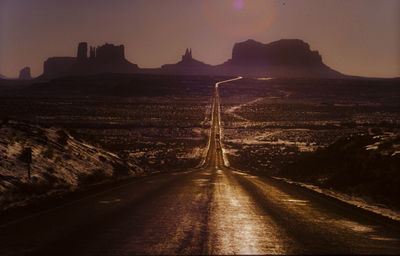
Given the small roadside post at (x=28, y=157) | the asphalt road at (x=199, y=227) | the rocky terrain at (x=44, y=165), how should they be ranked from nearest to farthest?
the asphalt road at (x=199, y=227) < the rocky terrain at (x=44, y=165) < the small roadside post at (x=28, y=157)

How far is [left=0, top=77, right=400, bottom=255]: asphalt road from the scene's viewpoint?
7.71 metres

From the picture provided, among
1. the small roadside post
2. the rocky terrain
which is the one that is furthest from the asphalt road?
the small roadside post

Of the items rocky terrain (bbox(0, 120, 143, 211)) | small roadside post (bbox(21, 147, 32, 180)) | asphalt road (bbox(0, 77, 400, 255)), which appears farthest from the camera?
small roadside post (bbox(21, 147, 32, 180))

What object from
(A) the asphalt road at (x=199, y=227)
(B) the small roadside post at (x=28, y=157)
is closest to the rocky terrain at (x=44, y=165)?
(B) the small roadside post at (x=28, y=157)

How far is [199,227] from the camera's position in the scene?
30.7 ft

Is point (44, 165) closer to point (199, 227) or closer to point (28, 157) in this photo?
point (28, 157)

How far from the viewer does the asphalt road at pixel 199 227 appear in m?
7.71

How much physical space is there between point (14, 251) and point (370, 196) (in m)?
12.1

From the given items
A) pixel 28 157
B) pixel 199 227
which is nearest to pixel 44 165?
pixel 28 157

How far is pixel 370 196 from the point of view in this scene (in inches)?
603

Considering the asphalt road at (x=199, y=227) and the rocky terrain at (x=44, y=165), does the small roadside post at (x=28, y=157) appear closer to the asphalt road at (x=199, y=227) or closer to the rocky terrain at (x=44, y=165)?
the rocky terrain at (x=44, y=165)

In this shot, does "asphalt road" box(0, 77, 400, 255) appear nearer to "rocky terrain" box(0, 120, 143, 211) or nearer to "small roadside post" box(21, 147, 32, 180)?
"rocky terrain" box(0, 120, 143, 211)

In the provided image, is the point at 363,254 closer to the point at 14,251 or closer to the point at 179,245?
the point at 179,245

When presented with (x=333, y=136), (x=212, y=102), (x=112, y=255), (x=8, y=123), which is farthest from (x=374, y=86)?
(x=112, y=255)
